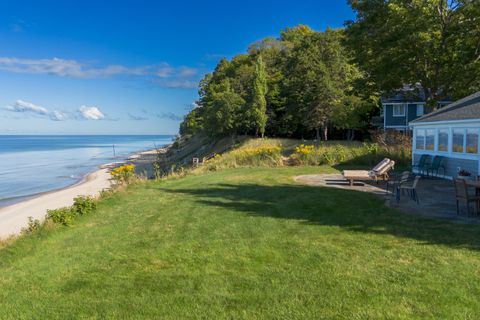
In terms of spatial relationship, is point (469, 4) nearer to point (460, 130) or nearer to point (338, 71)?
Answer: point (460, 130)

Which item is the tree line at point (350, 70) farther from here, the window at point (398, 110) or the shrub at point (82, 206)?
the shrub at point (82, 206)

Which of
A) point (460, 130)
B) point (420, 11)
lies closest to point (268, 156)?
point (460, 130)

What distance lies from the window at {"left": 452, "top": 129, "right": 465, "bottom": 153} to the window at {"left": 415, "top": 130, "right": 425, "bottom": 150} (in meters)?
2.42

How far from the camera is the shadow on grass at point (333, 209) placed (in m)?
6.51

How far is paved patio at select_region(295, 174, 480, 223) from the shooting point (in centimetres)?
792

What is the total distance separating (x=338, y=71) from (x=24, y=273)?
34.6 m

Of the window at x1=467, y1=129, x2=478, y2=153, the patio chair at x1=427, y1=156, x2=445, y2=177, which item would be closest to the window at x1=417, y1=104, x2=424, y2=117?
the patio chair at x1=427, y1=156, x2=445, y2=177

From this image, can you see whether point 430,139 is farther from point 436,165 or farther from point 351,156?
point 351,156

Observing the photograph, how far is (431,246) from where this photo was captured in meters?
5.87

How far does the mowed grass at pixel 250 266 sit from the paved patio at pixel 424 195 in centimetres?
55

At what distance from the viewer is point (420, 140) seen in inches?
633

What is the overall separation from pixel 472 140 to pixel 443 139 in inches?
76.6

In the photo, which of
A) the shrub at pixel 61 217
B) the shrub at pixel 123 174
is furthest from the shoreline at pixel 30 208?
the shrub at pixel 61 217

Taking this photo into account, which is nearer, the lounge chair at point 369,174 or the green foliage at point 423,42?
the lounge chair at point 369,174
